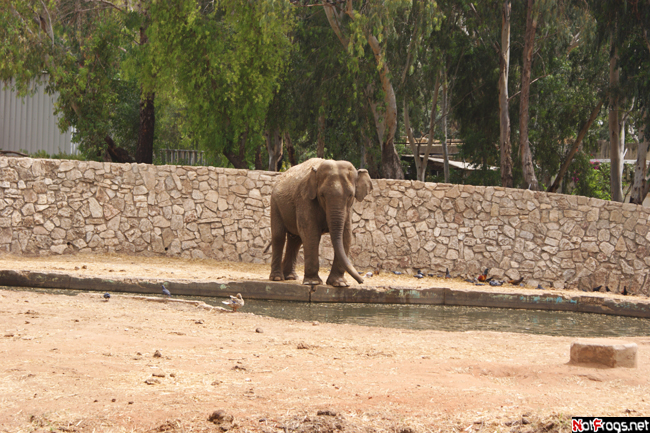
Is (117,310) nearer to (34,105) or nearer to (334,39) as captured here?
(334,39)

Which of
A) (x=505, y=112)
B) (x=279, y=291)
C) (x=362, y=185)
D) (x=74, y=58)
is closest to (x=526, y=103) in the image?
(x=505, y=112)

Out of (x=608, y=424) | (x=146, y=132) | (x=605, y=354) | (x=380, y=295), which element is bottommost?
(x=380, y=295)

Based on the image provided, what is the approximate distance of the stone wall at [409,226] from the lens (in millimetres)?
15250

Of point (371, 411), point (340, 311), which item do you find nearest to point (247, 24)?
point (340, 311)

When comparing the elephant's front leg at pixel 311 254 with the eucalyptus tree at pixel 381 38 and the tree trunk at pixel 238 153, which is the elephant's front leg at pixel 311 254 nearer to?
the eucalyptus tree at pixel 381 38

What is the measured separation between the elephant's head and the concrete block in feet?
16.2

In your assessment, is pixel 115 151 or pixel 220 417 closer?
pixel 220 417

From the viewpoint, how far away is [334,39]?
2145cm

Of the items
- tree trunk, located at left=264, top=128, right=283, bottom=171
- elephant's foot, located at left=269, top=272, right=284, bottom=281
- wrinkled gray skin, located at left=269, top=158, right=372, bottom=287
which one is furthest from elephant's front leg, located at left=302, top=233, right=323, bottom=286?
tree trunk, located at left=264, top=128, right=283, bottom=171

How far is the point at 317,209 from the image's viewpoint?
36.3 feet

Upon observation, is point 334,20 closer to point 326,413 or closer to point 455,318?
point 455,318

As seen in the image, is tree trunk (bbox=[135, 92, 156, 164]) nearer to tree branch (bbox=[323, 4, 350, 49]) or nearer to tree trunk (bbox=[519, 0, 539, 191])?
tree branch (bbox=[323, 4, 350, 49])

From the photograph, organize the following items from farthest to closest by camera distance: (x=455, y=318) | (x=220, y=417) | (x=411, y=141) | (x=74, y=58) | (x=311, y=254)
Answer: (x=411, y=141)
(x=74, y=58)
(x=311, y=254)
(x=455, y=318)
(x=220, y=417)

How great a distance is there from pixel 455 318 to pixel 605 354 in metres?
4.38
